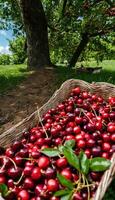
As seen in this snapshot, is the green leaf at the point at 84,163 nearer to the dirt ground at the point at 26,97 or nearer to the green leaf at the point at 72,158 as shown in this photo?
the green leaf at the point at 72,158

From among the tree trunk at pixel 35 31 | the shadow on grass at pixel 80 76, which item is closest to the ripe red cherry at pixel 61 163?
the shadow on grass at pixel 80 76

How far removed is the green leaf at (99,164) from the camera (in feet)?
9.70

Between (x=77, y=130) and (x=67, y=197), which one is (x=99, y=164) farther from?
(x=77, y=130)

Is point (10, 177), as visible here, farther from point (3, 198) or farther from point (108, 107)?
point (108, 107)

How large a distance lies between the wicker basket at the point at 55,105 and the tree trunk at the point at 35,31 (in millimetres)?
10209

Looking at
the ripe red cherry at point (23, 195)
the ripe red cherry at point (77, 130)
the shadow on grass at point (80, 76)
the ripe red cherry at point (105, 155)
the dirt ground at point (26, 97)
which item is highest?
the ripe red cherry at point (77, 130)

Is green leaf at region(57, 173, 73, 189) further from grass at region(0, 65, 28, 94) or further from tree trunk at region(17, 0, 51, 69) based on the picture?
tree trunk at region(17, 0, 51, 69)

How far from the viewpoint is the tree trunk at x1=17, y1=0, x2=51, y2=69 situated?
49.3 feet

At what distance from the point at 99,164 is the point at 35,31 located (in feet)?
42.2

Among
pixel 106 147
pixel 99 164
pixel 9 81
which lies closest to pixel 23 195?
pixel 99 164

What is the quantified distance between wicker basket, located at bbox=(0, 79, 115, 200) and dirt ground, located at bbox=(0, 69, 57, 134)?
10.1ft

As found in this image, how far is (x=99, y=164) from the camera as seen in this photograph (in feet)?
9.78

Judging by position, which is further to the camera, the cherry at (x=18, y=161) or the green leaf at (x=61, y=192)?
the cherry at (x=18, y=161)

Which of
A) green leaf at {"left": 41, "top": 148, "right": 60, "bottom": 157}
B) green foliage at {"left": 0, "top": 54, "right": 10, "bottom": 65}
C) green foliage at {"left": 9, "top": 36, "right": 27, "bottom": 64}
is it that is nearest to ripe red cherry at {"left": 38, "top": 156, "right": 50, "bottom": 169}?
green leaf at {"left": 41, "top": 148, "right": 60, "bottom": 157}
